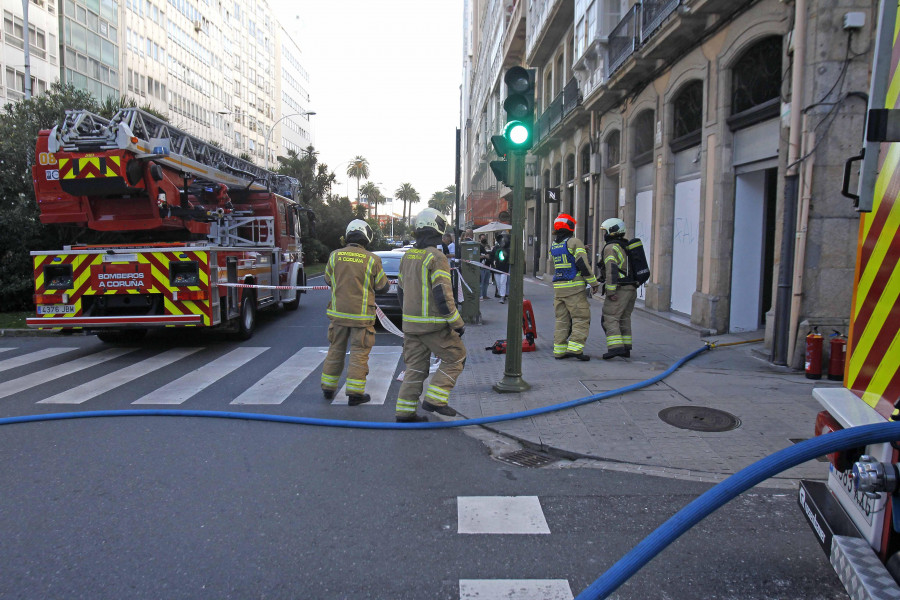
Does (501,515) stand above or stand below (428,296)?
below

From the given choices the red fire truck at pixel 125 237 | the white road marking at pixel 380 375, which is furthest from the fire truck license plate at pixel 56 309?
the white road marking at pixel 380 375

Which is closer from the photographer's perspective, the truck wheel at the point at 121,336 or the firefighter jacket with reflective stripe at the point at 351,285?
the firefighter jacket with reflective stripe at the point at 351,285

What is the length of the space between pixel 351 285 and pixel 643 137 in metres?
10.5

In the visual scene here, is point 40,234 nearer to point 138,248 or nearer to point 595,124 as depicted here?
point 138,248

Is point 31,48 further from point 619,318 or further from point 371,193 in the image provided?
point 371,193

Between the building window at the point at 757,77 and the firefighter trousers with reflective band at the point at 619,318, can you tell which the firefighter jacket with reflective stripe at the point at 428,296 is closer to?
the firefighter trousers with reflective band at the point at 619,318

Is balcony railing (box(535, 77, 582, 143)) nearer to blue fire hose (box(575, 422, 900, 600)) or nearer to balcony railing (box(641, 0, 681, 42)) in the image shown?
balcony railing (box(641, 0, 681, 42))

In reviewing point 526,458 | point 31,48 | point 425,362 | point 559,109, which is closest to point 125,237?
point 425,362

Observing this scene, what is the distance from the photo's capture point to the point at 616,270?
835cm

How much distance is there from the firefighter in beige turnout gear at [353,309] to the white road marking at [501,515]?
2.62 m

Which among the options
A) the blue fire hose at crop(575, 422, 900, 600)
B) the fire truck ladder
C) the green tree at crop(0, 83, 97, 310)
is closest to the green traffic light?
the blue fire hose at crop(575, 422, 900, 600)

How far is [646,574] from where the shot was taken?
10.3 feet

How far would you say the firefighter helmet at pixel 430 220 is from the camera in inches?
230

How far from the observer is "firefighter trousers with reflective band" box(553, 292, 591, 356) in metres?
8.41
